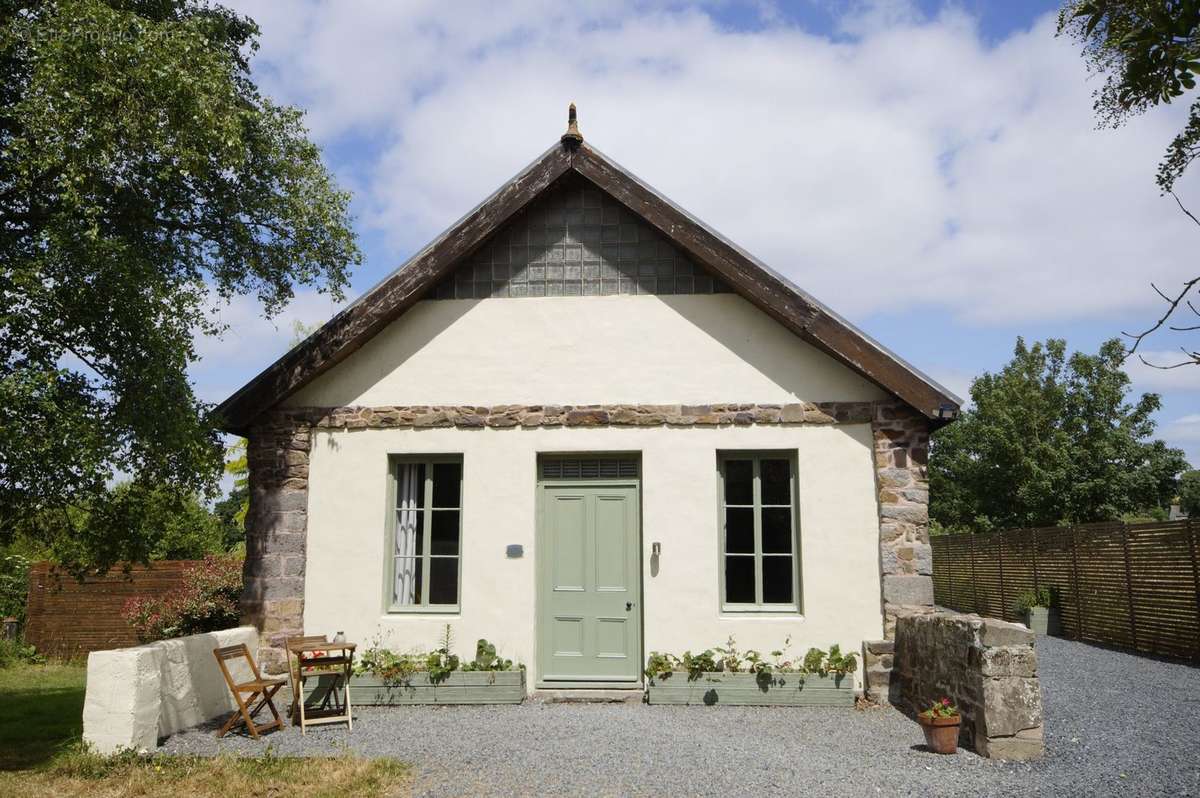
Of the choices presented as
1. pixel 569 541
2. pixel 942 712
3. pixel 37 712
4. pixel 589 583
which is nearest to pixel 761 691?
pixel 589 583

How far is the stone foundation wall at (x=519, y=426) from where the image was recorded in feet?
27.4

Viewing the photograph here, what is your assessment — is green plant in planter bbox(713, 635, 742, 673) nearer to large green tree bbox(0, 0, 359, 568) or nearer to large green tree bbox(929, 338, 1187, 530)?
large green tree bbox(0, 0, 359, 568)

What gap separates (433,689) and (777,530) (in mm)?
3713

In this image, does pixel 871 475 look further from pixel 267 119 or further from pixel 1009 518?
pixel 1009 518

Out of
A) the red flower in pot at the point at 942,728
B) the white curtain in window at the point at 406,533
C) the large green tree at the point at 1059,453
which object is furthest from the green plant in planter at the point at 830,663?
the large green tree at the point at 1059,453

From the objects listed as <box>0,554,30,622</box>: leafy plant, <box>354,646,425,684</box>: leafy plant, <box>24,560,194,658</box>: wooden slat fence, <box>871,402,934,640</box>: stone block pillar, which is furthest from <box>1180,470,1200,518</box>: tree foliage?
<box>0,554,30,622</box>: leafy plant

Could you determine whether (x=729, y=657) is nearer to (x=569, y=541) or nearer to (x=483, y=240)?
(x=569, y=541)

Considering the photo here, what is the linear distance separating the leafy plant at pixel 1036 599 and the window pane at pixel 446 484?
10.5m

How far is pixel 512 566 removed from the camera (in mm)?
8680

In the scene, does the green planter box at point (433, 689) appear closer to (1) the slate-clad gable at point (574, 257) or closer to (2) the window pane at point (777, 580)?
(2) the window pane at point (777, 580)

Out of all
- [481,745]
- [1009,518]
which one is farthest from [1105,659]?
[1009,518]

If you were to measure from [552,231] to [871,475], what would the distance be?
4184 mm

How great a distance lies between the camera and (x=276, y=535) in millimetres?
8797

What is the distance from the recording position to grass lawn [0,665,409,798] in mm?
5613
